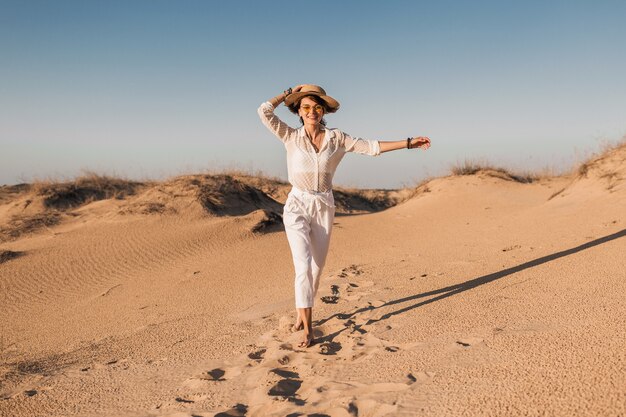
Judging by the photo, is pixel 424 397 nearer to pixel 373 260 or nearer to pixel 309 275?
pixel 309 275

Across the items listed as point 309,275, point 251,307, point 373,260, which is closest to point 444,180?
point 373,260

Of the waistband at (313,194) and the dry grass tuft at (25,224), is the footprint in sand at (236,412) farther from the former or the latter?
the dry grass tuft at (25,224)

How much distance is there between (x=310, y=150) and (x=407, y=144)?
794 mm

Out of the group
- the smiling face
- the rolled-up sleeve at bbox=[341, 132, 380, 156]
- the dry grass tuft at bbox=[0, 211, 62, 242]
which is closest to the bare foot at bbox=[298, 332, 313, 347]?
the rolled-up sleeve at bbox=[341, 132, 380, 156]

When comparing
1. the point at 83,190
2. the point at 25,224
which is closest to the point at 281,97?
the point at 25,224

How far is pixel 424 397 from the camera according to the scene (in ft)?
8.70

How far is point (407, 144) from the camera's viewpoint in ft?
13.4

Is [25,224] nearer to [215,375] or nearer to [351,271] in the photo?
[351,271]

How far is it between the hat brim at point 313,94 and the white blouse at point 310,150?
17cm

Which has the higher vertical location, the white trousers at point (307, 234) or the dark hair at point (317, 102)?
the dark hair at point (317, 102)

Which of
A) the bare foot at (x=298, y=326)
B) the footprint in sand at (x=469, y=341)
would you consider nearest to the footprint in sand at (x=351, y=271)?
the bare foot at (x=298, y=326)

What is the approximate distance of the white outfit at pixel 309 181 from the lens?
390 cm

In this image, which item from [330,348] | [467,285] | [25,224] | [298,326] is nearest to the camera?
[330,348]

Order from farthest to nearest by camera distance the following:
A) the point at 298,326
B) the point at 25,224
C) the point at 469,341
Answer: the point at 25,224 < the point at 298,326 < the point at 469,341
